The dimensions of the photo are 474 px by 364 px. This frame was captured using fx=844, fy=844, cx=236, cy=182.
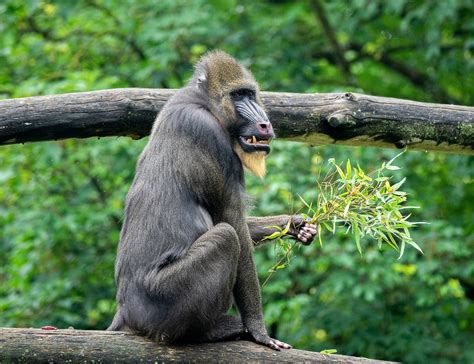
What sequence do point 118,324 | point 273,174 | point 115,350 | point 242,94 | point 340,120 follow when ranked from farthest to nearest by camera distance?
point 273,174, point 340,120, point 242,94, point 118,324, point 115,350

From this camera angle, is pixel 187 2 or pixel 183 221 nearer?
pixel 183 221

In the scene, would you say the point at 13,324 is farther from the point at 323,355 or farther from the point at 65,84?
the point at 323,355

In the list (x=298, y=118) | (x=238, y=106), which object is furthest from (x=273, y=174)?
(x=238, y=106)

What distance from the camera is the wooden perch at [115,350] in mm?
4730

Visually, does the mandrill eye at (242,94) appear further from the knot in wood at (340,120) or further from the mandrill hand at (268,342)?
the mandrill hand at (268,342)

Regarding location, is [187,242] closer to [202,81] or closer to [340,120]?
[202,81]

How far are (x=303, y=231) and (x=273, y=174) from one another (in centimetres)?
383

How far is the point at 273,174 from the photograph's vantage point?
30.6ft

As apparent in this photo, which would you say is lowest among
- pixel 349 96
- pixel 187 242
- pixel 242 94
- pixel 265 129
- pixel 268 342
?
pixel 268 342

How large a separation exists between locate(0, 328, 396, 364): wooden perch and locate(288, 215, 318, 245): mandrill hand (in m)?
0.82

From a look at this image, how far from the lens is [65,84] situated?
8.55 metres

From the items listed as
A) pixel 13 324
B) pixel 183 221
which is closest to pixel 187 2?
pixel 13 324

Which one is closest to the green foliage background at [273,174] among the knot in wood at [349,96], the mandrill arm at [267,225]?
the knot in wood at [349,96]

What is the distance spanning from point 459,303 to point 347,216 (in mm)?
5804
